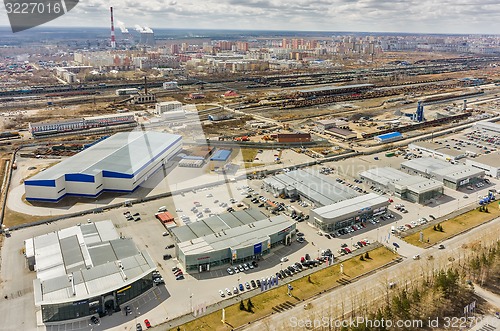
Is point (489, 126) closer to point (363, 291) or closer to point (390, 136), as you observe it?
point (390, 136)

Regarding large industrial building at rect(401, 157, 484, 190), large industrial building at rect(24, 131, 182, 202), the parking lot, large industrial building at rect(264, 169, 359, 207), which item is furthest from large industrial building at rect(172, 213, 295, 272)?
large industrial building at rect(401, 157, 484, 190)

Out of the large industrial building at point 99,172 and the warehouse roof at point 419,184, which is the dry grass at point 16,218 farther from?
the warehouse roof at point 419,184

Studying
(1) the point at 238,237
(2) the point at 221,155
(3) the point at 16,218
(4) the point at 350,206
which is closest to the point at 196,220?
(1) the point at 238,237

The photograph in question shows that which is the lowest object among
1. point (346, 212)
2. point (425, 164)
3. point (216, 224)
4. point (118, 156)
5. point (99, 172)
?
point (216, 224)

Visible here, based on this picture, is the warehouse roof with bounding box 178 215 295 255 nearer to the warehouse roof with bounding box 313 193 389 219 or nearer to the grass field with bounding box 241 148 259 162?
the warehouse roof with bounding box 313 193 389 219

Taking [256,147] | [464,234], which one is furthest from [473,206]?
[256,147]

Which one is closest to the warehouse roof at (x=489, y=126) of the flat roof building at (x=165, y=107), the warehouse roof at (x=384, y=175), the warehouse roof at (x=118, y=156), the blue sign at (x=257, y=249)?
the warehouse roof at (x=384, y=175)

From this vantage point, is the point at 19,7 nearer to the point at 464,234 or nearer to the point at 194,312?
the point at 194,312
